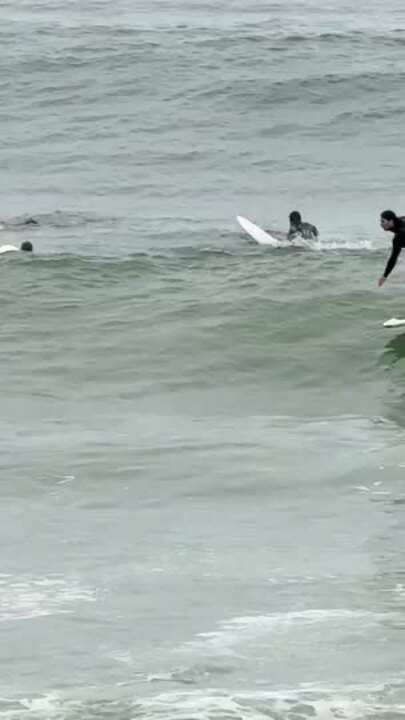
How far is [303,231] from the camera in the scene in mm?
27438

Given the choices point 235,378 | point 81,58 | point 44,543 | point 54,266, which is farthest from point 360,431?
point 81,58

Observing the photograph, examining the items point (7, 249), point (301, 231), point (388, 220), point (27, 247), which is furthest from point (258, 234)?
point (388, 220)

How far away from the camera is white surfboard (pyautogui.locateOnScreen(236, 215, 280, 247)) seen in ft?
90.8

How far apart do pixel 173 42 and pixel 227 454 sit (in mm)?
34440

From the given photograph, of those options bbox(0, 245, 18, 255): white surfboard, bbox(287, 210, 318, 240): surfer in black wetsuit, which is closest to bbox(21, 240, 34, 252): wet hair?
bbox(0, 245, 18, 255): white surfboard

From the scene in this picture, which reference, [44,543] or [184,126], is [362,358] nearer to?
[44,543]

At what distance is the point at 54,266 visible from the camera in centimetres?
2639

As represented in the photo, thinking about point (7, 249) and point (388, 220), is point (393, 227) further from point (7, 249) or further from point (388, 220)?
point (7, 249)

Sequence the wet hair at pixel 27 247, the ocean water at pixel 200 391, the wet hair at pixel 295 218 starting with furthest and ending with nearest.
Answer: the wet hair at pixel 27 247 → the wet hair at pixel 295 218 → the ocean water at pixel 200 391

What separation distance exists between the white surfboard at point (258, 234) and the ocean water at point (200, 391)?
247 mm

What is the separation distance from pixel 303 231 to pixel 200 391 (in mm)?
7960

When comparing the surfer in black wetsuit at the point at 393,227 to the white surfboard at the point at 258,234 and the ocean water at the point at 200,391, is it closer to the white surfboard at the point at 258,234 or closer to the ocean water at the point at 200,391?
the ocean water at the point at 200,391

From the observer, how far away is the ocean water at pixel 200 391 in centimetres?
1060

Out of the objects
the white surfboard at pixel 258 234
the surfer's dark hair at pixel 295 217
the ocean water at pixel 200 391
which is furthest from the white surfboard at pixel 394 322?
the white surfboard at pixel 258 234
